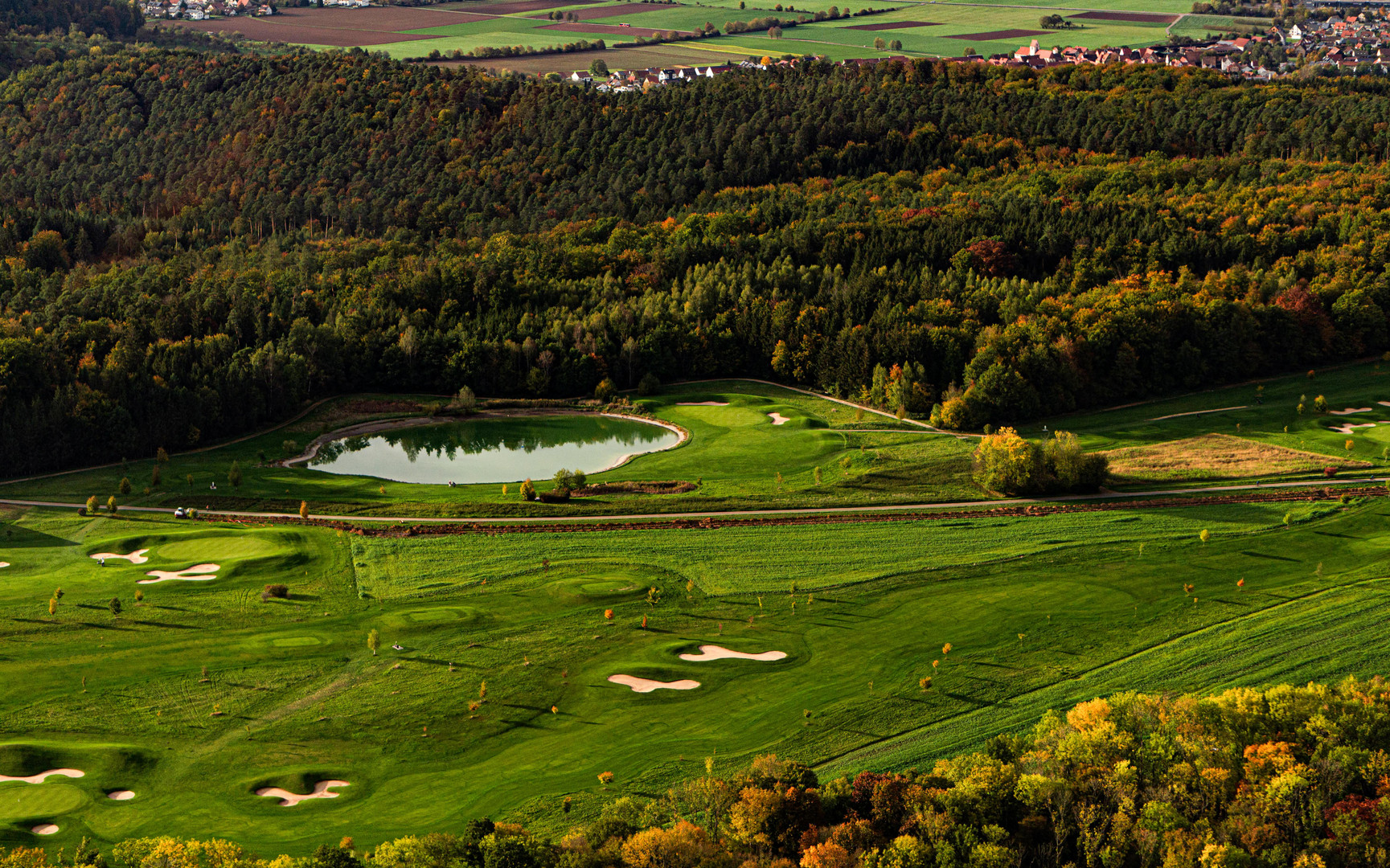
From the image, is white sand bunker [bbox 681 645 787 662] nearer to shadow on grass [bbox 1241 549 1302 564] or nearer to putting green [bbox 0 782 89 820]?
putting green [bbox 0 782 89 820]

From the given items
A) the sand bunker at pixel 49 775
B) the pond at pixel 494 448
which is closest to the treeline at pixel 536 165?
the pond at pixel 494 448

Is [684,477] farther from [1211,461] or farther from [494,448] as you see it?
[1211,461]

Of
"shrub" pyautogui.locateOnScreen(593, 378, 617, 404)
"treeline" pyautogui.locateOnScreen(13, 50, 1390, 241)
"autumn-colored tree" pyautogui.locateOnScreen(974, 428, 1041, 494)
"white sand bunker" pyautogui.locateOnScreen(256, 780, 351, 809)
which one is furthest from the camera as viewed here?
"treeline" pyautogui.locateOnScreen(13, 50, 1390, 241)

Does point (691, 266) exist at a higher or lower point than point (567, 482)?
higher

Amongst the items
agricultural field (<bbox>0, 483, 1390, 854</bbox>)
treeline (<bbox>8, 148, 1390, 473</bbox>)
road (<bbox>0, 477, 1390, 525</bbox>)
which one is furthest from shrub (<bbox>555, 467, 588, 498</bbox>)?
treeline (<bbox>8, 148, 1390, 473</bbox>)

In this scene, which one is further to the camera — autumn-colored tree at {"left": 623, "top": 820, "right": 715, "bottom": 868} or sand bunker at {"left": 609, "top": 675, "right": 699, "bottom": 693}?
sand bunker at {"left": 609, "top": 675, "right": 699, "bottom": 693}

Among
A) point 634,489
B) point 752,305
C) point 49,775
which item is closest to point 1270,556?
point 634,489
